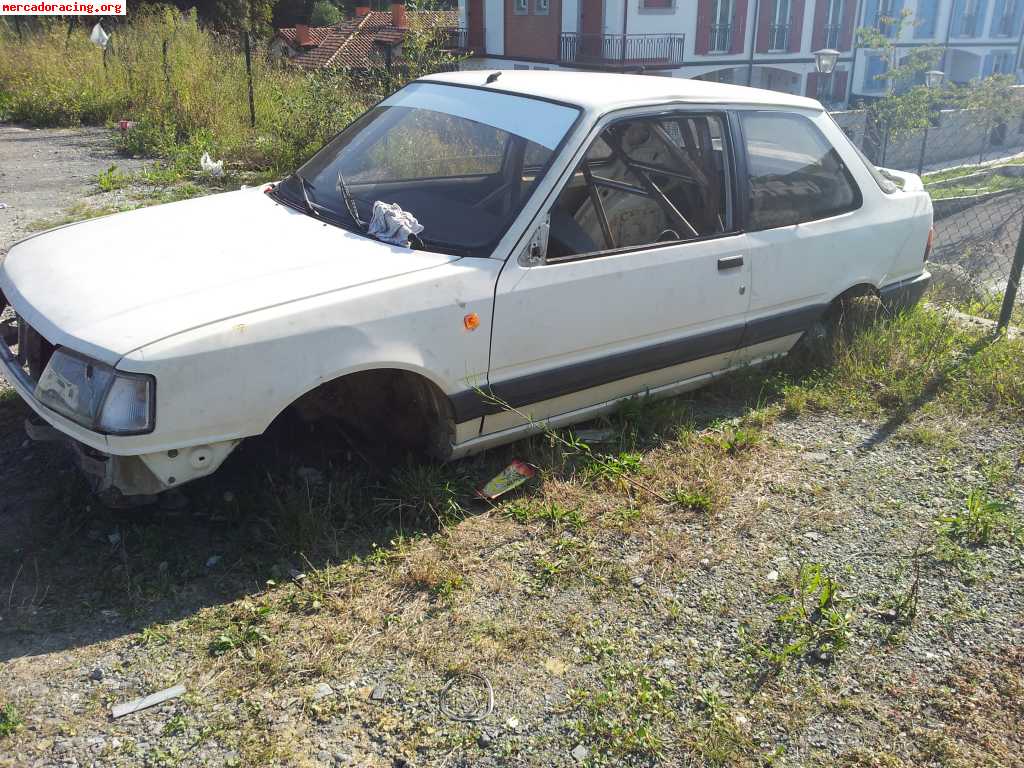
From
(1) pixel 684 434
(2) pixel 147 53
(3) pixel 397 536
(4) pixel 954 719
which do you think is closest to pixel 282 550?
(3) pixel 397 536

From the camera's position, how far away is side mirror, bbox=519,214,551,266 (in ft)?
11.9

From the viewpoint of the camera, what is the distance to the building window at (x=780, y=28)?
36.2 metres

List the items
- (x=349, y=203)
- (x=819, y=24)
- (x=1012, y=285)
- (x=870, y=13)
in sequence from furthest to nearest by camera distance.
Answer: (x=870, y=13) → (x=819, y=24) → (x=1012, y=285) → (x=349, y=203)

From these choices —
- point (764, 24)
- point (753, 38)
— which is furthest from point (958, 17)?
point (753, 38)

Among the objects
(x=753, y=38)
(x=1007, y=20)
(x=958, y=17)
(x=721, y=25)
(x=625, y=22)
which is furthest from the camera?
(x=1007, y=20)

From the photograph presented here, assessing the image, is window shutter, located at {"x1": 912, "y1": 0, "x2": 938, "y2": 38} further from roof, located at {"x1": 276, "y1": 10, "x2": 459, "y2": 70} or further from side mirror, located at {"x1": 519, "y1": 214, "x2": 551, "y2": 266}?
side mirror, located at {"x1": 519, "y1": 214, "x2": 551, "y2": 266}

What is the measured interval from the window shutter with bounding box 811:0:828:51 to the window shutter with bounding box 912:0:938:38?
6872mm

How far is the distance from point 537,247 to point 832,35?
41.2 metres

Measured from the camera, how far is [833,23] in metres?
39.2

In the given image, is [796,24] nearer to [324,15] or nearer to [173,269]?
[324,15]

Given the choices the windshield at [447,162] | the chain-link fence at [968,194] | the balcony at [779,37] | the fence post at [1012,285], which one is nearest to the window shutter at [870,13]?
the balcony at [779,37]

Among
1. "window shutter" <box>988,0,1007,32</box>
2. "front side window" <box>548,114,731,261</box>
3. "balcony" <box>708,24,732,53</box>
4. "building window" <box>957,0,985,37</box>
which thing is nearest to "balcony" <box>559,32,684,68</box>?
"balcony" <box>708,24,732,53</box>

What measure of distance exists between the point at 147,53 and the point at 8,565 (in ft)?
38.4

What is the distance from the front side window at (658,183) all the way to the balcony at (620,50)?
94.8 ft
